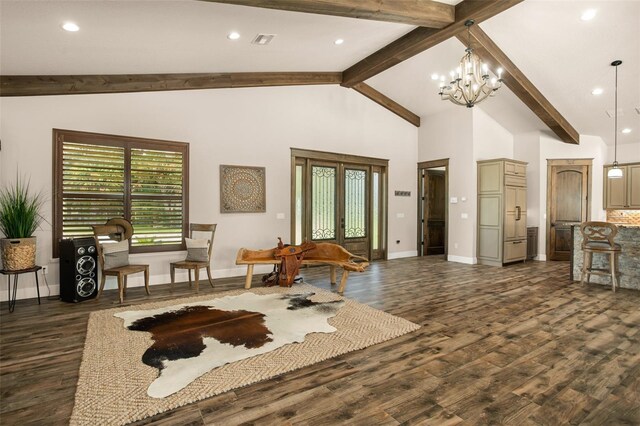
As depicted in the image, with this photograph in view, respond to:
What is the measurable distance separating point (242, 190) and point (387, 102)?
4.21 meters

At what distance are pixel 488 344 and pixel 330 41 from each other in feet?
14.8

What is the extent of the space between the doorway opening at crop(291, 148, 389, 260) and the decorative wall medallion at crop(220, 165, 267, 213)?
69cm

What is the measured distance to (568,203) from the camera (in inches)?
311

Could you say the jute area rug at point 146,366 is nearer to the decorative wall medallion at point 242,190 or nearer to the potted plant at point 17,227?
the potted plant at point 17,227

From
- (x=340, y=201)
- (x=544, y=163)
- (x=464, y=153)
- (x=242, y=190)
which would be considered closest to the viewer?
(x=242, y=190)

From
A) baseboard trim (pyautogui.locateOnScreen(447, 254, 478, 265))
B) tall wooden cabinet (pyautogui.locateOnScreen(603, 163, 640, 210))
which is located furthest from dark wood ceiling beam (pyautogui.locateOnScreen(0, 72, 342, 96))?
tall wooden cabinet (pyautogui.locateOnScreen(603, 163, 640, 210))

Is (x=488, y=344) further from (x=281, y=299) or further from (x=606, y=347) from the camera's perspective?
(x=281, y=299)

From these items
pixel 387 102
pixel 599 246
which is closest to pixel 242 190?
pixel 387 102

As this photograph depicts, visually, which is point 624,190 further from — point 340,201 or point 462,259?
point 340,201

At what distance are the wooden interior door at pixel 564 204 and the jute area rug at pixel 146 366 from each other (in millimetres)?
6434

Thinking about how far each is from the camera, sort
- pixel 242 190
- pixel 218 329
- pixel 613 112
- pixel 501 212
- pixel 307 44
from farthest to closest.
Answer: pixel 501 212, pixel 613 112, pixel 242 190, pixel 307 44, pixel 218 329

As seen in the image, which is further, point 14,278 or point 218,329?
point 14,278

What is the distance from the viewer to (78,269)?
4242mm

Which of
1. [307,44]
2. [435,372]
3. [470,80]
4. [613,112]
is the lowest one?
[435,372]
